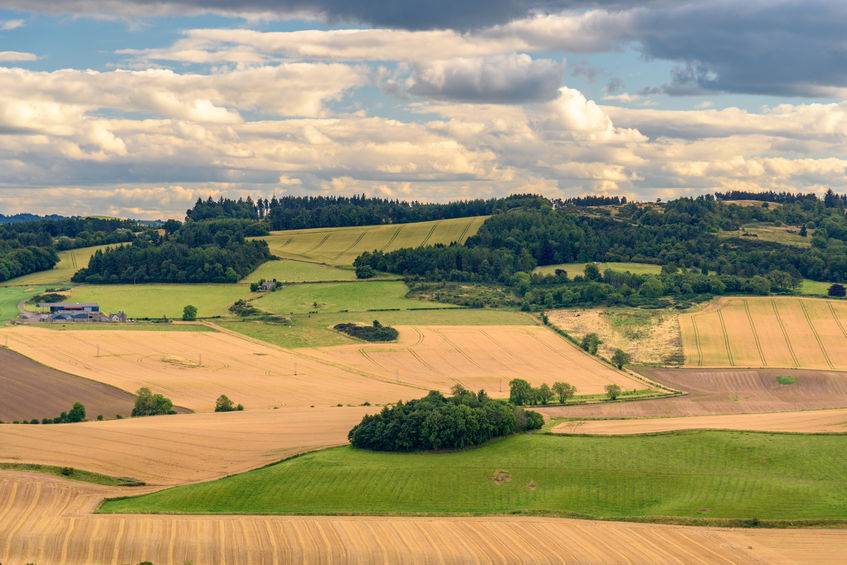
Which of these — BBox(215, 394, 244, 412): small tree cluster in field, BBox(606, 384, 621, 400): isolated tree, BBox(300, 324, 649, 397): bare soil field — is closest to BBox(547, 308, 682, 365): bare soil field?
BBox(300, 324, 649, 397): bare soil field

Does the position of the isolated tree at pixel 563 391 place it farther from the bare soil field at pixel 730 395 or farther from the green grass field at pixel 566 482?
the green grass field at pixel 566 482

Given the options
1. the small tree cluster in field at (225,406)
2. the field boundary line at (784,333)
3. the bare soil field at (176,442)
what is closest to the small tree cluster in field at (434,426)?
the bare soil field at (176,442)

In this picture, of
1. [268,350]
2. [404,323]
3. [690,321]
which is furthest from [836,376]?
[268,350]

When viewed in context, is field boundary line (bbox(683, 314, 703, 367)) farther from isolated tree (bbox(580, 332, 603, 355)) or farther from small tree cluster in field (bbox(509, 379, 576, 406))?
small tree cluster in field (bbox(509, 379, 576, 406))

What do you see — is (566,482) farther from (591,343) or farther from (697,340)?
(697,340)

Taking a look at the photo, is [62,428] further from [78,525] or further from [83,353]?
[83,353]
